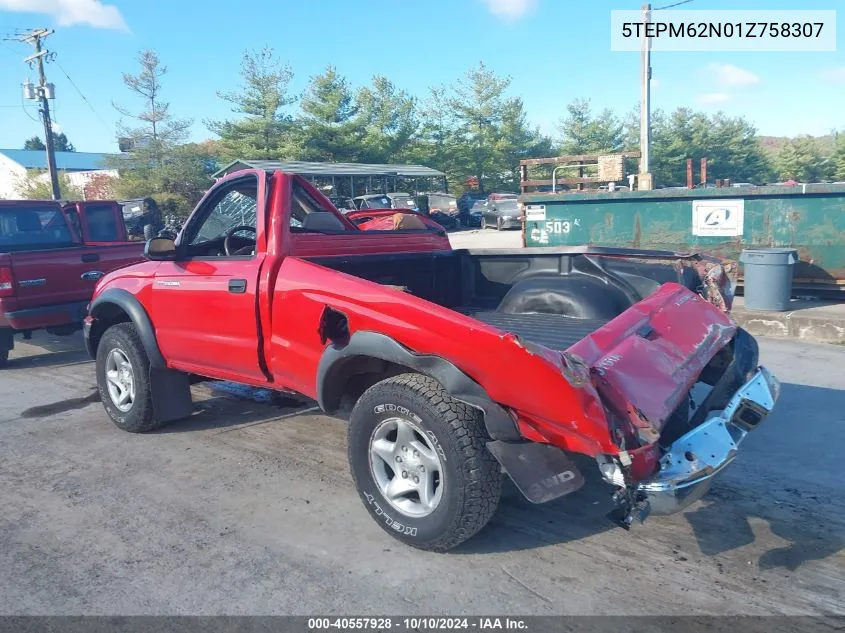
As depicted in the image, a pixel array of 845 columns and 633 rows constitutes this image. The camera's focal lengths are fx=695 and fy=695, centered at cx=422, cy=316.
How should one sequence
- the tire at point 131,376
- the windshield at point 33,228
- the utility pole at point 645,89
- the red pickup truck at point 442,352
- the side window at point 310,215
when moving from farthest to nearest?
the utility pole at point 645,89 < the windshield at point 33,228 < the tire at point 131,376 < the side window at point 310,215 < the red pickup truck at point 442,352

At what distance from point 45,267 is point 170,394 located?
3.64 meters

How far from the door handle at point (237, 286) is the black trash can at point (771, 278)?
273 inches

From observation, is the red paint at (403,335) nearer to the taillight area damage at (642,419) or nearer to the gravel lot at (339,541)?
the taillight area damage at (642,419)

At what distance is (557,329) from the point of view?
13.3ft

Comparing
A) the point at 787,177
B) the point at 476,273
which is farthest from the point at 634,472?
the point at 787,177

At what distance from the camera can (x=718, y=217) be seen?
9.95 m

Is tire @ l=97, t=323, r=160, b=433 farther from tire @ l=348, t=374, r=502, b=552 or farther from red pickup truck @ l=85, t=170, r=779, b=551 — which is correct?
tire @ l=348, t=374, r=502, b=552

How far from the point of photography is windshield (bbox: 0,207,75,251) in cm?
898

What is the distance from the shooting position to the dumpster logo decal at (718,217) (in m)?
9.81

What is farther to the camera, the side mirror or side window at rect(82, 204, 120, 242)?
side window at rect(82, 204, 120, 242)

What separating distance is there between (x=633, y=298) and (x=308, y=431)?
262cm

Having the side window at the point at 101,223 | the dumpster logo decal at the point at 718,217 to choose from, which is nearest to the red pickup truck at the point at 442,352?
the dumpster logo decal at the point at 718,217

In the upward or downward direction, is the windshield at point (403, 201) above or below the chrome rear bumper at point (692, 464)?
above

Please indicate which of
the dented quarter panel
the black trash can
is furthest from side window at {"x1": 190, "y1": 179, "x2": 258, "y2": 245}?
the black trash can
